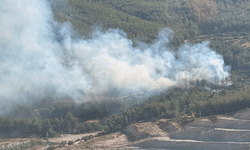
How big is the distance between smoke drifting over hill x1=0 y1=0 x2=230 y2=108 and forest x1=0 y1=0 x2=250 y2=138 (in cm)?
220

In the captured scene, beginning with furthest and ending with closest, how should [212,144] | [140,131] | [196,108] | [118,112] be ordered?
1. [118,112]
2. [196,108]
3. [140,131]
4. [212,144]

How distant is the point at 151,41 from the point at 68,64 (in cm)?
1938

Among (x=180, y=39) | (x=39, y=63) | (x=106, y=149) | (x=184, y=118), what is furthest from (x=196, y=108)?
(x=180, y=39)

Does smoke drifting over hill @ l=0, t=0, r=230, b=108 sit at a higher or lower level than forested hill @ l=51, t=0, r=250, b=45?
lower

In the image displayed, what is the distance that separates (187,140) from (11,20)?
3802cm

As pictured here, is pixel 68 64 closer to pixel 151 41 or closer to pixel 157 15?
pixel 151 41

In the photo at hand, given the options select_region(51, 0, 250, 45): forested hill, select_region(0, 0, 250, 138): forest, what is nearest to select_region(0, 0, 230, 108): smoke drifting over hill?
select_region(0, 0, 250, 138): forest

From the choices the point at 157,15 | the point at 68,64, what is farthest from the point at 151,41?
the point at 157,15

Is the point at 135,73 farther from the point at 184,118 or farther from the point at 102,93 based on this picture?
the point at 184,118

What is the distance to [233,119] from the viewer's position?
187ft

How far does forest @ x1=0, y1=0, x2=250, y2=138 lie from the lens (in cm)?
6750

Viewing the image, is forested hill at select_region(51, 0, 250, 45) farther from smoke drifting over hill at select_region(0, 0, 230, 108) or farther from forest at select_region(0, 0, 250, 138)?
smoke drifting over hill at select_region(0, 0, 230, 108)

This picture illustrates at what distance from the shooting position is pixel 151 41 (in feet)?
301

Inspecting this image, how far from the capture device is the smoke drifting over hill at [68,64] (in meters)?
76.7
